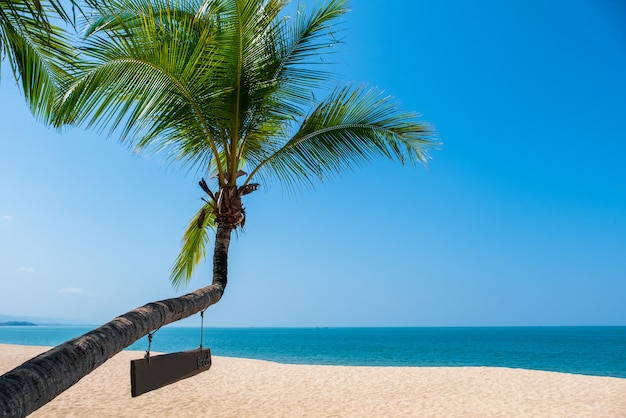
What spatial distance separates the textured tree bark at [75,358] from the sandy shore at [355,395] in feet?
16.6

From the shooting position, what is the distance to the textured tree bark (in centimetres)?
185

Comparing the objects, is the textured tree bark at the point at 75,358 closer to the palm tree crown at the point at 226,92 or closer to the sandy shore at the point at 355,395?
the palm tree crown at the point at 226,92

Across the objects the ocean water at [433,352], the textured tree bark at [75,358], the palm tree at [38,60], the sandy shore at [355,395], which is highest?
the palm tree at [38,60]

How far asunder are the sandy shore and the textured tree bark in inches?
200

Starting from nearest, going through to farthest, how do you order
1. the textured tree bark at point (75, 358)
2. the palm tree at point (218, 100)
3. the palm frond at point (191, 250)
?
the textured tree bark at point (75, 358) → the palm tree at point (218, 100) → the palm frond at point (191, 250)

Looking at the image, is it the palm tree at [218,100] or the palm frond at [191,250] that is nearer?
the palm tree at [218,100]

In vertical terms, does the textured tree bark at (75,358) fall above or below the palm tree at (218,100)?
below

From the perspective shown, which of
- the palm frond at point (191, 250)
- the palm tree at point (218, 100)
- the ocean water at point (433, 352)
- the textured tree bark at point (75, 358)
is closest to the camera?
the textured tree bark at point (75, 358)

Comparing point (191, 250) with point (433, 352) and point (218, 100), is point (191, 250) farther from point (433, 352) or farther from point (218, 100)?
point (433, 352)

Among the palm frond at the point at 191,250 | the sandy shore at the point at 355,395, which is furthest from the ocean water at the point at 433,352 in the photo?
the palm frond at the point at 191,250

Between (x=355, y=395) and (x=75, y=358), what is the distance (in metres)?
7.84

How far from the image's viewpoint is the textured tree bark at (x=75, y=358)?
1.85m

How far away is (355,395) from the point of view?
30.4ft

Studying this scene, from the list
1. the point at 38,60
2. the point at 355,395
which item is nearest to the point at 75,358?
the point at 38,60
